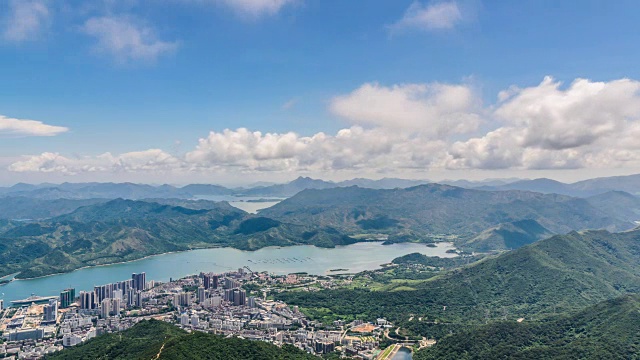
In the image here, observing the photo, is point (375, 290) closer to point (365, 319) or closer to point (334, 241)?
point (365, 319)

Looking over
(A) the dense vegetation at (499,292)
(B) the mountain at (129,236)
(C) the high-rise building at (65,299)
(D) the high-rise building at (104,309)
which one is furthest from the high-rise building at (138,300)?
(B) the mountain at (129,236)

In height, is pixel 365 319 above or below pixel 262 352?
below

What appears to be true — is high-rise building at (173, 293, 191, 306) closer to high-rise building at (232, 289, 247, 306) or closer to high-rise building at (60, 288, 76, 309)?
high-rise building at (232, 289, 247, 306)

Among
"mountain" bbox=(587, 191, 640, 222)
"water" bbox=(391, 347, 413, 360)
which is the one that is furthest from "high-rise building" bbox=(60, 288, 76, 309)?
"mountain" bbox=(587, 191, 640, 222)

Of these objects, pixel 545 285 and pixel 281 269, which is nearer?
pixel 545 285

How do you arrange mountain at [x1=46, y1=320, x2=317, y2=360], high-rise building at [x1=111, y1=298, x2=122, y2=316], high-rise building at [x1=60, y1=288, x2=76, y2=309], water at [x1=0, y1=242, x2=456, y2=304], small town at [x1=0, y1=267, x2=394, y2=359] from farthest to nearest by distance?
1. water at [x1=0, y1=242, x2=456, y2=304]
2. high-rise building at [x1=60, y1=288, x2=76, y2=309]
3. high-rise building at [x1=111, y1=298, x2=122, y2=316]
4. small town at [x1=0, y1=267, x2=394, y2=359]
5. mountain at [x1=46, y1=320, x2=317, y2=360]

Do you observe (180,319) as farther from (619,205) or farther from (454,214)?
(619,205)

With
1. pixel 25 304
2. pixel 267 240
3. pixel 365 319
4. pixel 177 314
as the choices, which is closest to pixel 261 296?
pixel 177 314
